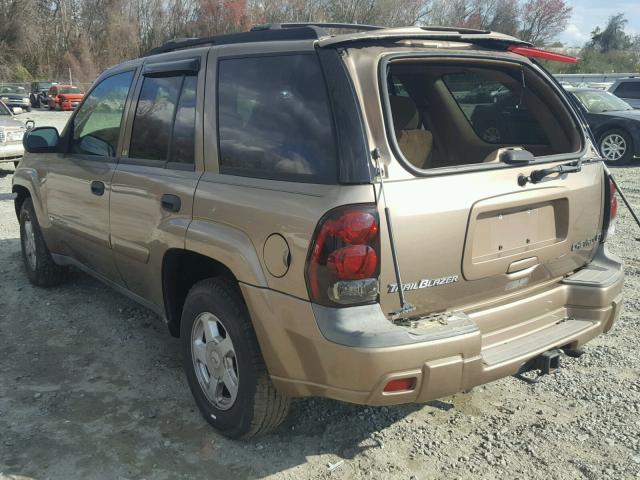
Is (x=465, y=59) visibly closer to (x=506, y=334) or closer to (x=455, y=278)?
(x=455, y=278)

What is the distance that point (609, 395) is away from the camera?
140 inches

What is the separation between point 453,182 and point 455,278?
0.42 metres

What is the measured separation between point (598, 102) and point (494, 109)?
10.7 metres

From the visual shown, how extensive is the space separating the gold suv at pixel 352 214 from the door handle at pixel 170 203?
0.06 ft

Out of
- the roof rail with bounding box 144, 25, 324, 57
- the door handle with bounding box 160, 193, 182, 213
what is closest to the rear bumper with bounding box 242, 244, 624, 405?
the door handle with bounding box 160, 193, 182, 213

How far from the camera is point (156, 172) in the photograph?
342 centimetres

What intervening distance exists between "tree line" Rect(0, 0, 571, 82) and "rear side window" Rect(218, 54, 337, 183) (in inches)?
2024

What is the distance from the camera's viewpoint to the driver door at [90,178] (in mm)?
3959

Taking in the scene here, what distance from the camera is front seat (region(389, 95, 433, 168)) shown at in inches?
137

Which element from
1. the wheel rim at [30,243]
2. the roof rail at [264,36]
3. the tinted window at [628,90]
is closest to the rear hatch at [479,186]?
the roof rail at [264,36]

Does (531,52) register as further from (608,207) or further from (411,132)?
(608,207)

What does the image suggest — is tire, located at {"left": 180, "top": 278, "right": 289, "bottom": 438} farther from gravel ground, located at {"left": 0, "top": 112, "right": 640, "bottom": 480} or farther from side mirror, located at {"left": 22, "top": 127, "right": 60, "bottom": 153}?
side mirror, located at {"left": 22, "top": 127, "right": 60, "bottom": 153}

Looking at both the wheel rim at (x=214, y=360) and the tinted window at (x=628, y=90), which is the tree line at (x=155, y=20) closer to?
the tinted window at (x=628, y=90)

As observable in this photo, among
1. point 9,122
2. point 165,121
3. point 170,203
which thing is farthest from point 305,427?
point 9,122
